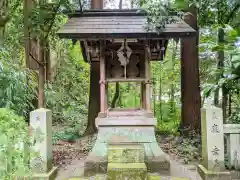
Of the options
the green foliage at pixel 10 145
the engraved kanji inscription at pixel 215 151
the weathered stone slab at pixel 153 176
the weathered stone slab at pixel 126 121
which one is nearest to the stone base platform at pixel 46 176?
the weathered stone slab at pixel 126 121

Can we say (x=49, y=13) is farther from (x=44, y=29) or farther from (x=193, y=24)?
(x=193, y=24)

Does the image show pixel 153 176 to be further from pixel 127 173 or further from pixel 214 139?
pixel 214 139

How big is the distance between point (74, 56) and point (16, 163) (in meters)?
9.88

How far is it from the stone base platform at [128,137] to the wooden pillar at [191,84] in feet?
7.02

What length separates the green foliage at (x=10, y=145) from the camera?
6.10 feet

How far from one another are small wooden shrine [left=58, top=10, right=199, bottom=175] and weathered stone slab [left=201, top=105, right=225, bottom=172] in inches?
30.7

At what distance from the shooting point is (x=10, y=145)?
1.95 metres

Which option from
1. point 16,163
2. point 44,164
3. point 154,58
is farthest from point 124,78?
point 16,163

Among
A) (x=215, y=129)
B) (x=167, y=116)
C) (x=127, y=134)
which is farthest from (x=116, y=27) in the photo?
(x=167, y=116)

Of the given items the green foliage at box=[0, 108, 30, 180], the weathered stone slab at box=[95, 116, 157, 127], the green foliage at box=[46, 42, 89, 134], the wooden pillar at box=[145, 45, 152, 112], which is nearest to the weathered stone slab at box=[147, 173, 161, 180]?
the weathered stone slab at box=[95, 116, 157, 127]

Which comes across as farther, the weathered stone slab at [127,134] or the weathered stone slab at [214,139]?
the weathered stone slab at [127,134]

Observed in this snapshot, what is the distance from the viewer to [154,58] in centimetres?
591

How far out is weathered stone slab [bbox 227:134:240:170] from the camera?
4570mm

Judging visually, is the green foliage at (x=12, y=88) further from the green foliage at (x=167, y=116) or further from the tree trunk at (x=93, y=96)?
the green foliage at (x=167, y=116)
